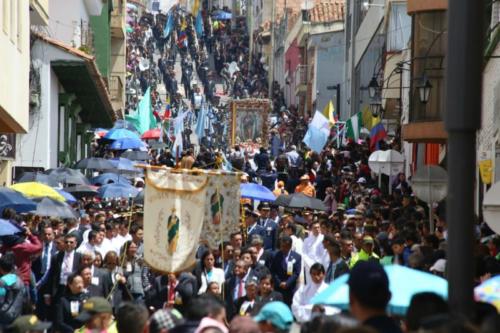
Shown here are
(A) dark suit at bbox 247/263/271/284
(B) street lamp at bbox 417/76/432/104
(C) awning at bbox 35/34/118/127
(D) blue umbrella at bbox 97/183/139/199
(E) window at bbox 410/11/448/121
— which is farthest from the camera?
(C) awning at bbox 35/34/118/127

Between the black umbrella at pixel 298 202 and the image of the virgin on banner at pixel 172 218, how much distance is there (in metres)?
10.2

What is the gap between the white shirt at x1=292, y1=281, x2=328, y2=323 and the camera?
53.6 ft

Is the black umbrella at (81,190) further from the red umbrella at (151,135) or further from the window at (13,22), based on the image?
the red umbrella at (151,135)

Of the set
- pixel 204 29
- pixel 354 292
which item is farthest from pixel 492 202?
pixel 204 29

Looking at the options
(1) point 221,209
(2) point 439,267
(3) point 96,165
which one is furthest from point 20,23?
(2) point 439,267

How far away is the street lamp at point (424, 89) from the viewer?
2595cm

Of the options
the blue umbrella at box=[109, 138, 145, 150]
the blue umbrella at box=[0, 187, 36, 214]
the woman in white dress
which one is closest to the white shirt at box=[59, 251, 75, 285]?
the woman in white dress

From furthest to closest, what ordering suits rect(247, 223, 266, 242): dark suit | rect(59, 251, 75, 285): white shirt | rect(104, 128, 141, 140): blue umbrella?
rect(104, 128, 141, 140): blue umbrella < rect(247, 223, 266, 242): dark suit < rect(59, 251, 75, 285): white shirt

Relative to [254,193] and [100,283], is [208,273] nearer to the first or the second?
[100,283]

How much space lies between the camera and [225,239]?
20359 millimetres

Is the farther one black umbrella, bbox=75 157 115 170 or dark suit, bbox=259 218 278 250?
black umbrella, bbox=75 157 115 170

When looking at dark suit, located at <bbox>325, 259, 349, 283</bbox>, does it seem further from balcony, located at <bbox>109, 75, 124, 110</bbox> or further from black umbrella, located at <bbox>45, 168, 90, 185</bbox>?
balcony, located at <bbox>109, 75, 124, 110</bbox>

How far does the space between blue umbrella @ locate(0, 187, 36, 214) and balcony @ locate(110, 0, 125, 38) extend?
35419 mm

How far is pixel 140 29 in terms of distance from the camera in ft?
319
